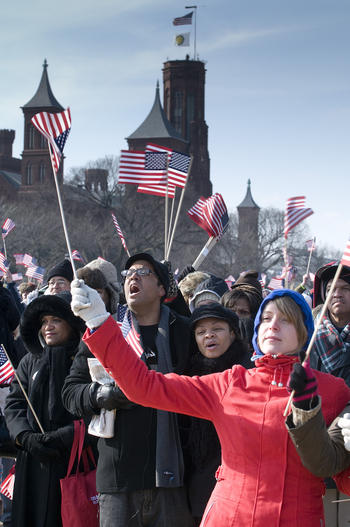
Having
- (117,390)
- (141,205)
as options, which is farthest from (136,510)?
(141,205)

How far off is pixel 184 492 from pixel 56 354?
1269 mm

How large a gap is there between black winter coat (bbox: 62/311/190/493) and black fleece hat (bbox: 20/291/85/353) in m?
0.63

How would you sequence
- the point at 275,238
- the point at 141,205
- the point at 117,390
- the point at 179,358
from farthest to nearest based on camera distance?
1. the point at 275,238
2. the point at 141,205
3. the point at 179,358
4. the point at 117,390

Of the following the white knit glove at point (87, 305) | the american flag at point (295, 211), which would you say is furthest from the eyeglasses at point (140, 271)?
the american flag at point (295, 211)

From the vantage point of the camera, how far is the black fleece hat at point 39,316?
16.4ft

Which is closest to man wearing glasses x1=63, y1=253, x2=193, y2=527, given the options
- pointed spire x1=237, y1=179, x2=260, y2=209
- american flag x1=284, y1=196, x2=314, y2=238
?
american flag x1=284, y1=196, x2=314, y2=238

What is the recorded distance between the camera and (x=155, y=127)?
81500mm

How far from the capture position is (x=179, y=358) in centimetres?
441

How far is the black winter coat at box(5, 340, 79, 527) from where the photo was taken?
4.79 metres

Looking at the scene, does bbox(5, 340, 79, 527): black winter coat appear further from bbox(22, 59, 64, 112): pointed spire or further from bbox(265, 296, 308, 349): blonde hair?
bbox(22, 59, 64, 112): pointed spire

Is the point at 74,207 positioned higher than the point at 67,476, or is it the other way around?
the point at 74,207

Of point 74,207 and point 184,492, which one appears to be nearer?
point 184,492

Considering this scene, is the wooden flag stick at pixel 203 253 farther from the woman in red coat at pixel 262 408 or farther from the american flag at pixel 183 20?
the american flag at pixel 183 20

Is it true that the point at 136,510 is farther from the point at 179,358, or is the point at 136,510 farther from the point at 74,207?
the point at 74,207
